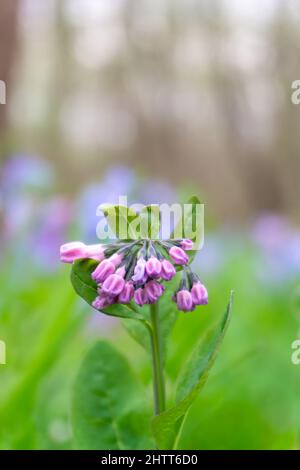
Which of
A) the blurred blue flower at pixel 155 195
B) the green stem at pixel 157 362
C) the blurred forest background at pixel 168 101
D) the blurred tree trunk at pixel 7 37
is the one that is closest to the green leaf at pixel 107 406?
the green stem at pixel 157 362

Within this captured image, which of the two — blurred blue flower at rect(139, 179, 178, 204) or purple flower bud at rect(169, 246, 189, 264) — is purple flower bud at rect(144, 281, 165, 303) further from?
blurred blue flower at rect(139, 179, 178, 204)

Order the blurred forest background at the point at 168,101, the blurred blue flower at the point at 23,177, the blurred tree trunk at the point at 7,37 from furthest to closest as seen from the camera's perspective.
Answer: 1. the blurred forest background at the point at 168,101
2. the blurred tree trunk at the point at 7,37
3. the blurred blue flower at the point at 23,177

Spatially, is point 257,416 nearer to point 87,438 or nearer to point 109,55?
point 87,438

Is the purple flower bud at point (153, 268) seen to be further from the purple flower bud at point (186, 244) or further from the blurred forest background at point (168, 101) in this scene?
the blurred forest background at point (168, 101)

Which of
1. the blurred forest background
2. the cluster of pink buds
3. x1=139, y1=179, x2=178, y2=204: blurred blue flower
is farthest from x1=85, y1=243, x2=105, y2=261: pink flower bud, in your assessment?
the blurred forest background
